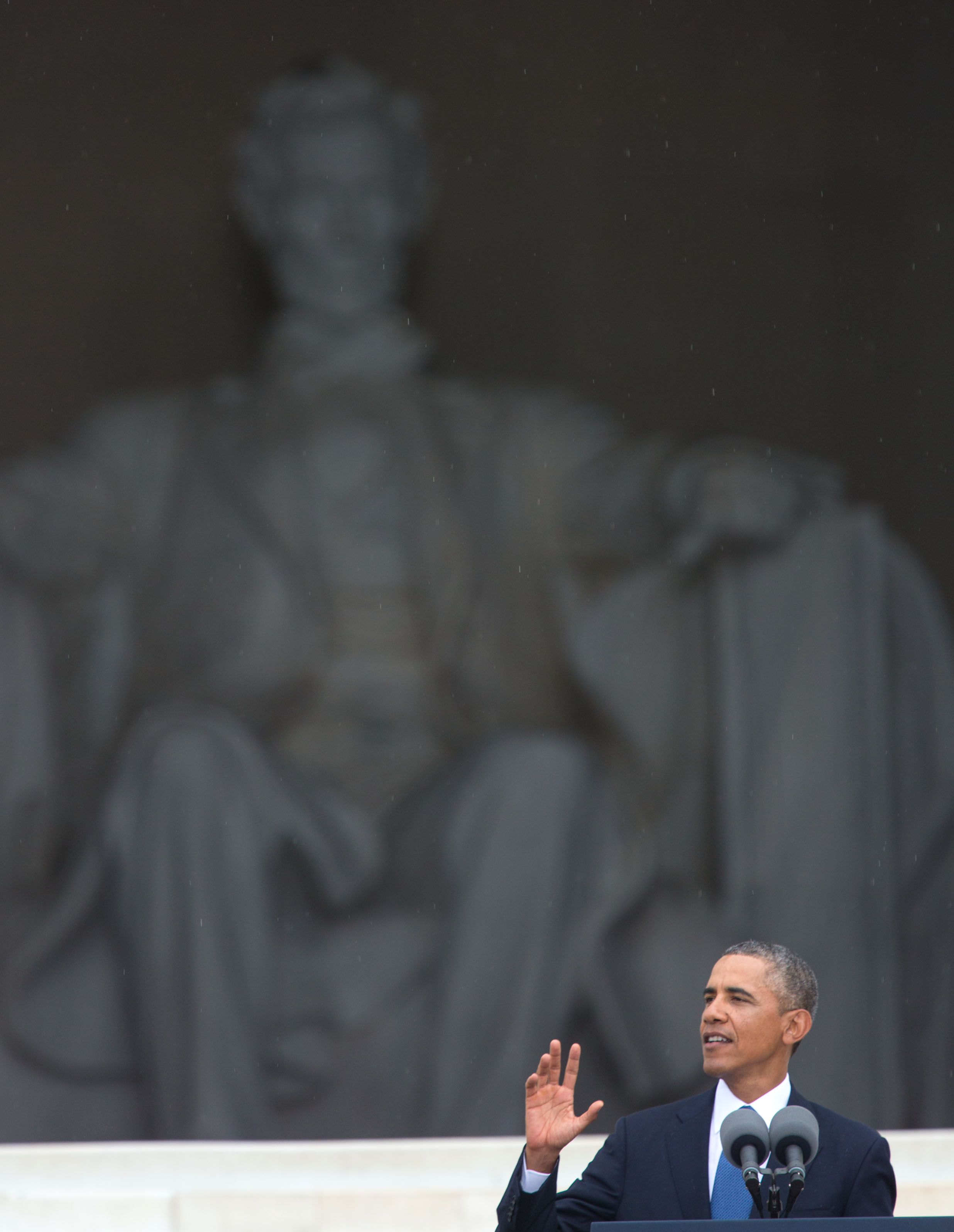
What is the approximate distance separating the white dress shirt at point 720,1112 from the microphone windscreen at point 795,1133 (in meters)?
0.31

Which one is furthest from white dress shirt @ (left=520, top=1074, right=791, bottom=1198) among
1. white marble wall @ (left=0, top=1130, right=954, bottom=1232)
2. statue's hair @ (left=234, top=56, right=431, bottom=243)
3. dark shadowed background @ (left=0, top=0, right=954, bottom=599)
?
statue's hair @ (left=234, top=56, right=431, bottom=243)

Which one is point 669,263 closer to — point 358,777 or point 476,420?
point 476,420

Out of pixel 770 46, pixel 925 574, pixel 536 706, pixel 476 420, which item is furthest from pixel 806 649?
pixel 770 46

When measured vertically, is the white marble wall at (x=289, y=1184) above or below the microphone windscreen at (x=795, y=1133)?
below

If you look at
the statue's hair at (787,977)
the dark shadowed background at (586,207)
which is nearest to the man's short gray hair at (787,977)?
the statue's hair at (787,977)

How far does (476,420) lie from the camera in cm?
454

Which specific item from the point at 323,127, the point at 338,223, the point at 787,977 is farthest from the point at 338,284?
the point at 787,977

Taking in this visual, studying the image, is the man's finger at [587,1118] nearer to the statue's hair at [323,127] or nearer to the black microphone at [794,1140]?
the black microphone at [794,1140]

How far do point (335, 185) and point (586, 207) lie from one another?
63cm

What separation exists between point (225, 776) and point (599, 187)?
1729mm

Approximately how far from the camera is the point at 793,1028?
7.18ft

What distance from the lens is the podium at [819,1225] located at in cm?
168

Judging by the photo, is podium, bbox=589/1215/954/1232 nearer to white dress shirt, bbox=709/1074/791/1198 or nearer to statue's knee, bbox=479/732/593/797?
white dress shirt, bbox=709/1074/791/1198

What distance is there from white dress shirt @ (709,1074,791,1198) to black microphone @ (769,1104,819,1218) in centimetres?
34
